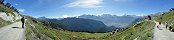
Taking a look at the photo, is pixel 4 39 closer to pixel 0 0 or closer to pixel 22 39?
pixel 22 39

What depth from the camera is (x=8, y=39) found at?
117ft

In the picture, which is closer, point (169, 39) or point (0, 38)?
point (0, 38)

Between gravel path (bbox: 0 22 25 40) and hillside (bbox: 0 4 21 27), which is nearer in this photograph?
gravel path (bbox: 0 22 25 40)

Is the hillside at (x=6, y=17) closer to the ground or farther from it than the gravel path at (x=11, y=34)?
farther from it

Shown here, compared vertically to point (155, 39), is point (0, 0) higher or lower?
higher

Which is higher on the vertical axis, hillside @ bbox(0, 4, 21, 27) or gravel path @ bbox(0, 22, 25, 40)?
hillside @ bbox(0, 4, 21, 27)

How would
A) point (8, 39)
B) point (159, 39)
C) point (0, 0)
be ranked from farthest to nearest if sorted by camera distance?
1. point (0, 0)
2. point (159, 39)
3. point (8, 39)

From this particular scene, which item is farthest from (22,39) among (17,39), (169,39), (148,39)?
(169,39)

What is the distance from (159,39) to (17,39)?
72.0ft

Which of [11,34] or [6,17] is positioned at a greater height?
[6,17]

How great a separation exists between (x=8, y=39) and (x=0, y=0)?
17000cm

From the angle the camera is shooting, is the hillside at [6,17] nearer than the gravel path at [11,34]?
No

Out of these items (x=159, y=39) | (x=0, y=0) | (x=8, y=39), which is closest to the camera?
(x=8, y=39)

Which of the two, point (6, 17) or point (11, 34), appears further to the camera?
point (6, 17)
